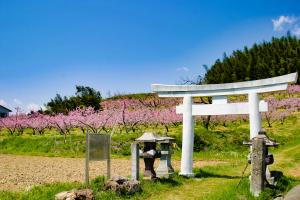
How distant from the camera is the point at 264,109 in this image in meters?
15.5

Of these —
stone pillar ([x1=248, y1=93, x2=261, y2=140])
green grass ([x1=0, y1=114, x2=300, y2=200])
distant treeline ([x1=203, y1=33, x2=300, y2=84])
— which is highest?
distant treeline ([x1=203, y1=33, x2=300, y2=84])

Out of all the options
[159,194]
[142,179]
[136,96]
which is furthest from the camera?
[136,96]

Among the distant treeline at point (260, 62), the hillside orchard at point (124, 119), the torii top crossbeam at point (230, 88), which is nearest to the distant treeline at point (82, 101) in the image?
the hillside orchard at point (124, 119)

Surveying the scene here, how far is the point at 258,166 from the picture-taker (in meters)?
11.6

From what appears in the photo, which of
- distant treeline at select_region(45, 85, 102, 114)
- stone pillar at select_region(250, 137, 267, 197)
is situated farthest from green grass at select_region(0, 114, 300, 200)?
distant treeline at select_region(45, 85, 102, 114)

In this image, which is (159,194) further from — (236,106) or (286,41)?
(286,41)

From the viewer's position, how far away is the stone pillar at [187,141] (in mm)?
16975

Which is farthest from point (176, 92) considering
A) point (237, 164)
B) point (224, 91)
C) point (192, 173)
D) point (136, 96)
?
point (136, 96)

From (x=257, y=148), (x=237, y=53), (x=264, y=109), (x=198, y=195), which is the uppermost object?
(x=237, y=53)

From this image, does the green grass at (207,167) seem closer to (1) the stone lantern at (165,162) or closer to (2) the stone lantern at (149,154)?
(1) the stone lantern at (165,162)

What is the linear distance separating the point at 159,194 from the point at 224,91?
218 inches

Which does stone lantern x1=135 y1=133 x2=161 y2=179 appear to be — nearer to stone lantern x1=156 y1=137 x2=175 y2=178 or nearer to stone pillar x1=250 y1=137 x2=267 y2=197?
stone lantern x1=156 y1=137 x2=175 y2=178

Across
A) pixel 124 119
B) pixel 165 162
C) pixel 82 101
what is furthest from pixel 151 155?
pixel 82 101

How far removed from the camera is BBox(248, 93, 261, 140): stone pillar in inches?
600
